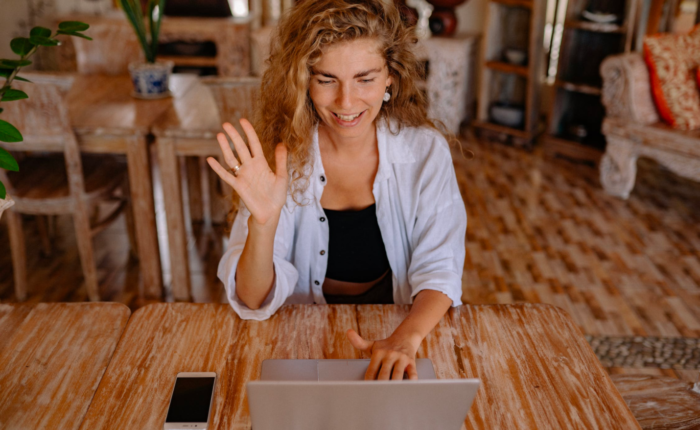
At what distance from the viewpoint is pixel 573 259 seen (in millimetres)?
2707

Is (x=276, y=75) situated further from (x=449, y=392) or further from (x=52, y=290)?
(x=52, y=290)

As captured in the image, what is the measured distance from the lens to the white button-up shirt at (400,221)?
131 centimetres

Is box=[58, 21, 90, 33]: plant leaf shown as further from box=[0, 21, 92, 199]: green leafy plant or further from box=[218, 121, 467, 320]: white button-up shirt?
box=[218, 121, 467, 320]: white button-up shirt

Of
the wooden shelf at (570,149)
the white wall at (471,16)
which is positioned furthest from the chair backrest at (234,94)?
the white wall at (471,16)

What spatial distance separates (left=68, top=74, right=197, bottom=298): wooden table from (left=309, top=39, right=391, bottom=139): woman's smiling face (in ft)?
3.67

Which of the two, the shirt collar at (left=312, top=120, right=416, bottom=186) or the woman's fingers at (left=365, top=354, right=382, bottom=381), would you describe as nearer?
the woman's fingers at (left=365, top=354, right=382, bottom=381)

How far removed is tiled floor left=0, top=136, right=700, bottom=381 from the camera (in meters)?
2.30

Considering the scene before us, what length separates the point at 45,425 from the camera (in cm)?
88

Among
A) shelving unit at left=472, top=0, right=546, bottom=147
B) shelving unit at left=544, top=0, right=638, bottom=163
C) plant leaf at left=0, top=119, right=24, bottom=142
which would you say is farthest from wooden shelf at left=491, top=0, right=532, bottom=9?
plant leaf at left=0, top=119, right=24, bottom=142

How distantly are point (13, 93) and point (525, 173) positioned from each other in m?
3.09

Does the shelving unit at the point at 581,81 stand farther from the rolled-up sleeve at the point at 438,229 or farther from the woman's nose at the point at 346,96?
the woman's nose at the point at 346,96

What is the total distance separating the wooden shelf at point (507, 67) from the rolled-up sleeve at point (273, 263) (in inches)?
119

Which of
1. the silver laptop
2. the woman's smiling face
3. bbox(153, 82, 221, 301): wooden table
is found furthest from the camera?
bbox(153, 82, 221, 301): wooden table

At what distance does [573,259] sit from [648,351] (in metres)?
0.66
